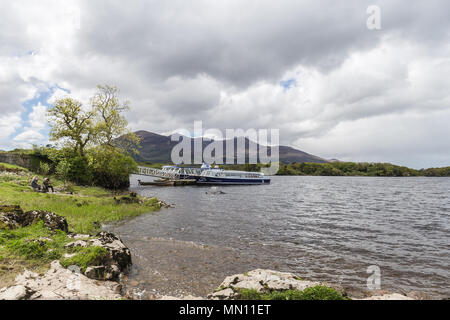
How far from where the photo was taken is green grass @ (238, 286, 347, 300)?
17.6ft

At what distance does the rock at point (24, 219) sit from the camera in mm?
9044

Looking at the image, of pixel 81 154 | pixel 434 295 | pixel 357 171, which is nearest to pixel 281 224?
pixel 434 295

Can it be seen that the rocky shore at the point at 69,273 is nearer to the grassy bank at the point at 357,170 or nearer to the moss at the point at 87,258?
the moss at the point at 87,258

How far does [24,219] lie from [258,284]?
36.2 ft

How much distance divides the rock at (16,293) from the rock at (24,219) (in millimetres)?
5424

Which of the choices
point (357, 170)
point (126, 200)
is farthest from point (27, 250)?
point (357, 170)

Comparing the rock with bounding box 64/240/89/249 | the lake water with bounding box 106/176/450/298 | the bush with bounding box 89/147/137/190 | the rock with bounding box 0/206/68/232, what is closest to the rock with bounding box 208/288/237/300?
the lake water with bounding box 106/176/450/298

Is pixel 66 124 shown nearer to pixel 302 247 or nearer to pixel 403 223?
pixel 302 247

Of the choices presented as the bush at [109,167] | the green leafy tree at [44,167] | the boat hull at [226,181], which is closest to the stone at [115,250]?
the green leafy tree at [44,167]

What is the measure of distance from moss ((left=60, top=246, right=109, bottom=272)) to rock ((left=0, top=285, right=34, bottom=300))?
1.95 metres

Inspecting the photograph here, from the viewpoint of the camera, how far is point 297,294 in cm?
548

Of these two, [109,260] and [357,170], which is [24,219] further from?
[357,170]

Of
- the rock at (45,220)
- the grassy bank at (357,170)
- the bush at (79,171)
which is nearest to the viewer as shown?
the rock at (45,220)
